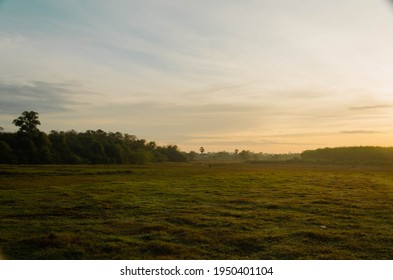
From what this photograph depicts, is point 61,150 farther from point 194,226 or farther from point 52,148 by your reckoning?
point 194,226

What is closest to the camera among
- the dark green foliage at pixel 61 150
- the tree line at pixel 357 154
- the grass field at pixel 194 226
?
the grass field at pixel 194 226

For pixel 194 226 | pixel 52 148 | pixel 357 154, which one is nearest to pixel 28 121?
pixel 52 148

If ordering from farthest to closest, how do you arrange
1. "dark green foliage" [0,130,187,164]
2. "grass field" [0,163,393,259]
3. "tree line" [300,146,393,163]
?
1. "tree line" [300,146,393,163]
2. "dark green foliage" [0,130,187,164]
3. "grass field" [0,163,393,259]

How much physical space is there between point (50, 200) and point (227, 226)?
11.4 metres

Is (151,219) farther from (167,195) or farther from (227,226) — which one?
(167,195)

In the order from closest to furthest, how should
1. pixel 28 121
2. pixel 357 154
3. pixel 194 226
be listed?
pixel 194 226 < pixel 28 121 < pixel 357 154

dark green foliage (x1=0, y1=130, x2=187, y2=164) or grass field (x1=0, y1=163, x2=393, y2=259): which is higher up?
dark green foliage (x1=0, y1=130, x2=187, y2=164)

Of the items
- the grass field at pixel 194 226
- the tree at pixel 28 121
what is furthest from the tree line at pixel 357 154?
the grass field at pixel 194 226

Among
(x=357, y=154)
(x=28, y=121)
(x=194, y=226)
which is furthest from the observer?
(x=357, y=154)

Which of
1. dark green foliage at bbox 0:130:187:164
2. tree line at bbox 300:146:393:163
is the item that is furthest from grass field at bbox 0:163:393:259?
tree line at bbox 300:146:393:163

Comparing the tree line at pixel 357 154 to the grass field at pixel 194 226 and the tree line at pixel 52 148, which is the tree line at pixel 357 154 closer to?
the tree line at pixel 52 148

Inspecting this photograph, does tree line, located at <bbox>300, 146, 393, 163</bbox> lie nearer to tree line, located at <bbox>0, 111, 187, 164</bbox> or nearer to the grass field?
tree line, located at <bbox>0, 111, 187, 164</bbox>

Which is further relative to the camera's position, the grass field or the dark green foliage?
the dark green foliage
